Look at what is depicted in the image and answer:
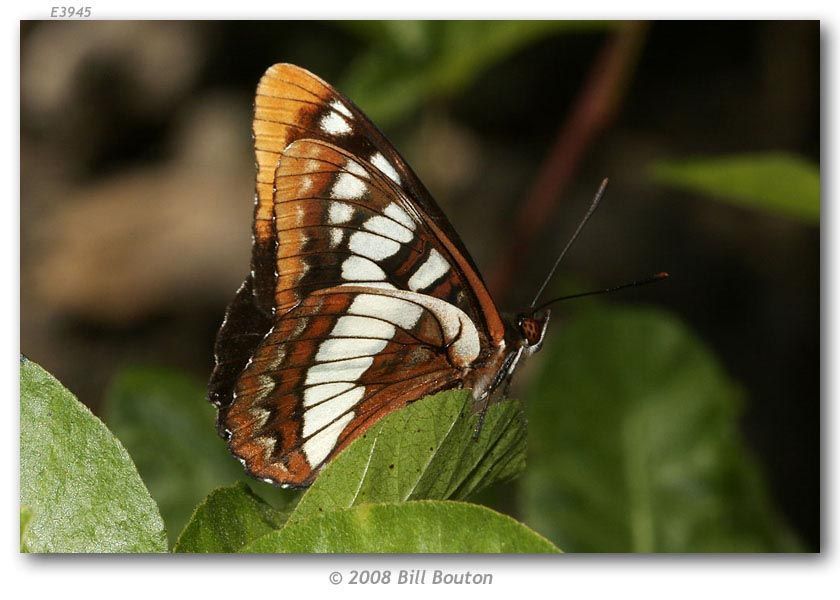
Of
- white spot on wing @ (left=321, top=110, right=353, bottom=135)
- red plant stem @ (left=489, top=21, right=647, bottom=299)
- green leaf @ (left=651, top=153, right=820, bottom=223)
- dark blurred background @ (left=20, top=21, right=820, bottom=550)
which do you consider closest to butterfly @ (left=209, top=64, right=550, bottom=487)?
white spot on wing @ (left=321, top=110, right=353, bottom=135)

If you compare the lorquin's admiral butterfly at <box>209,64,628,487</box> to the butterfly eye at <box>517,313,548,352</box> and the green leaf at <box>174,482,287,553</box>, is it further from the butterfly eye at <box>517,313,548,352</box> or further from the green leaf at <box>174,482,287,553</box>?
the green leaf at <box>174,482,287,553</box>

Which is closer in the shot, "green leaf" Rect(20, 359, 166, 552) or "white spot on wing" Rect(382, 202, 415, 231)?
"green leaf" Rect(20, 359, 166, 552)

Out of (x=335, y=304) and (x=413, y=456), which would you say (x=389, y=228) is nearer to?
(x=335, y=304)

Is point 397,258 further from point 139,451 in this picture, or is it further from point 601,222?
point 601,222

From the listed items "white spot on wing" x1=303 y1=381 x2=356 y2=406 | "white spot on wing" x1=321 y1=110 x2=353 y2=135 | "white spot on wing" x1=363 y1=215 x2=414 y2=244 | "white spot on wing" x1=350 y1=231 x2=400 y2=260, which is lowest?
"white spot on wing" x1=303 y1=381 x2=356 y2=406

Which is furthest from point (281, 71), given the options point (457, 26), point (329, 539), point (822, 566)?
point (822, 566)

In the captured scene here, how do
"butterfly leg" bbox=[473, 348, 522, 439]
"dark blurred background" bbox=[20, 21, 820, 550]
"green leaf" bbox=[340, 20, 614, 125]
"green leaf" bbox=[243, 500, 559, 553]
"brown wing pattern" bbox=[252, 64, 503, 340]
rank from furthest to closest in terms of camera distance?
"dark blurred background" bbox=[20, 21, 820, 550] → "green leaf" bbox=[340, 20, 614, 125] → "butterfly leg" bbox=[473, 348, 522, 439] → "brown wing pattern" bbox=[252, 64, 503, 340] → "green leaf" bbox=[243, 500, 559, 553]
